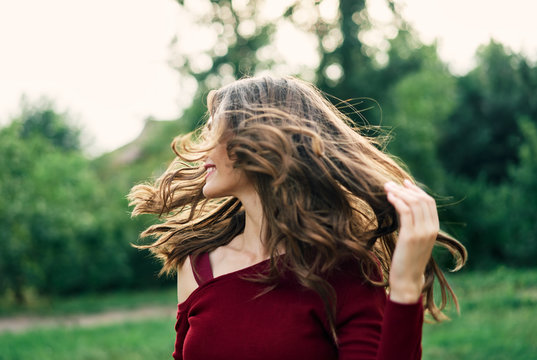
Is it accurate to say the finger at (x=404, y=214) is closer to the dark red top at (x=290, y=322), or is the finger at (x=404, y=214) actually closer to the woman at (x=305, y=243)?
the woman at (x=305, y=243)

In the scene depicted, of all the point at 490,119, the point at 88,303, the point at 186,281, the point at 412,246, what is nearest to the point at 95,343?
the point at 88,303

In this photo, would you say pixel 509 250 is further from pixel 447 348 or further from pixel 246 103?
pixel 246 103

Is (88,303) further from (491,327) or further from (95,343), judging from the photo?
(491,327)

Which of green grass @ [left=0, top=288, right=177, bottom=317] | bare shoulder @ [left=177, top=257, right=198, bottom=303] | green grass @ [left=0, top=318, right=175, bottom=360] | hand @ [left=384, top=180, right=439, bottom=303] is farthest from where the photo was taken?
green grass @ [left=0, top=288, right=177, bottom=317]

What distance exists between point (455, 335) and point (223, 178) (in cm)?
680

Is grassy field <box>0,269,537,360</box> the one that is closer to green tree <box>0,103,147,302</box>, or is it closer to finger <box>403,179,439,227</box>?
finger <box>403,179,439,227</box>

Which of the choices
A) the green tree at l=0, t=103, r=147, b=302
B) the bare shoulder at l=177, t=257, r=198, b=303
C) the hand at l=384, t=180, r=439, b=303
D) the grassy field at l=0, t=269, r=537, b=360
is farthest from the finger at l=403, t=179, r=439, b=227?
the green tree at l=0, t=103, r=147, b=302

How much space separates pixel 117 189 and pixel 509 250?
13918 millimetres

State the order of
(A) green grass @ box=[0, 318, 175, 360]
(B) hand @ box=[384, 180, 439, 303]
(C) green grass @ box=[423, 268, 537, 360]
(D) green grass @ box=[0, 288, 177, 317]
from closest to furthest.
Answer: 1. (B) hand @ box=[384, 180, 439, 303]
2. (C) green grass @ box=[423, 268, 537, 360]
3. (A) green grass @ box=[0, 318, 175, 360]
4. (D) green grass @ box=[0, 288, 177, 317]

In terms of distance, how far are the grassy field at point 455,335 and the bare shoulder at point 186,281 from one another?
17.6ft

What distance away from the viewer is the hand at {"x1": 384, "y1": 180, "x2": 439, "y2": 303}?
1.60 metres

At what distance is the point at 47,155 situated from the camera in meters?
18.9

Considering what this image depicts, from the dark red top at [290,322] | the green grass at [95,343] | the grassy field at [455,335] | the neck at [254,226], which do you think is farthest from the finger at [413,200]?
the green grass at [95,343]

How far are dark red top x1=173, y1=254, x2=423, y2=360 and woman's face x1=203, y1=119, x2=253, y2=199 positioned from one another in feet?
0.91
